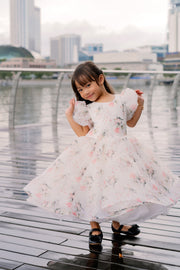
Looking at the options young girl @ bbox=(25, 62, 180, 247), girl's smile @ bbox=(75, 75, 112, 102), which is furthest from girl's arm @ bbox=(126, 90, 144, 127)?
girl's smile @ bbox=(75, 75, 112, 102)

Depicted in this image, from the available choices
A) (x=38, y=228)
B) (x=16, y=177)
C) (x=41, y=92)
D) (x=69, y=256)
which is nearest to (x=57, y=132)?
(x=41, y=92)

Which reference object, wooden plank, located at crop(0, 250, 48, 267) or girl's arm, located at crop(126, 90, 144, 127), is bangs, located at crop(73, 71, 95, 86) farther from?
wooden plank, located at crop(0, 250, 48, 267)

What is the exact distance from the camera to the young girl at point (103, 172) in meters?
2.01

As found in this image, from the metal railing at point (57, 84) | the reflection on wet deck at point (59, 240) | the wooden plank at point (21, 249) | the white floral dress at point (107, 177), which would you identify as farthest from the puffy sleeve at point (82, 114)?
the metal railing at point (57, 84)

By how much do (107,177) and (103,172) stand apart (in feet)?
0.12

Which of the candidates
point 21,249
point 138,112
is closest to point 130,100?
point 138,112

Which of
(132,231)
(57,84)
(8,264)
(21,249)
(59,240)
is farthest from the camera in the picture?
(57,84)

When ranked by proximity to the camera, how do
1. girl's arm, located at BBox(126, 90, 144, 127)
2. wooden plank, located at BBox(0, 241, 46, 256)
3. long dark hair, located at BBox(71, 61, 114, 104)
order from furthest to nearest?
girl's arm, located at BBox(126, 90, 144, 127)
long dark hair, located at BBox(71, 61, 114, 104)
wooden plank, located at BBox(0, 241, 46, 256)

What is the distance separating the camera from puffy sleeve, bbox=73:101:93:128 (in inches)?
90.7

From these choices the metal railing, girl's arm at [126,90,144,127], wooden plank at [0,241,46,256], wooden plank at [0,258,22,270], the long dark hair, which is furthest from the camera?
the metal railing

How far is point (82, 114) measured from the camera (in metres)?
2.30

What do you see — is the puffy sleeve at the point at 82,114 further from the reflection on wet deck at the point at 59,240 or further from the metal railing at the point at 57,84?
the metal railing at the point at 57,84

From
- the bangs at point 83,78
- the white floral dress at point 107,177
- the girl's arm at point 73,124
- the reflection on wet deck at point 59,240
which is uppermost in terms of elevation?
the bangs at point 83,78

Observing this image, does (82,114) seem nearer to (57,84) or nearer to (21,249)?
(21,249)
